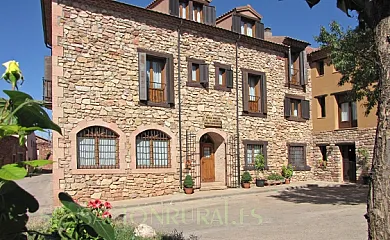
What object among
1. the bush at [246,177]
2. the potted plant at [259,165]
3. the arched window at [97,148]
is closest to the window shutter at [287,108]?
the potted plant at [259,165]

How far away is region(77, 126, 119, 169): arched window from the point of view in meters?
12.6

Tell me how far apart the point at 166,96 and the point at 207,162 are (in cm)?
395

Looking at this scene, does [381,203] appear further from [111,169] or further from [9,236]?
[111,169]

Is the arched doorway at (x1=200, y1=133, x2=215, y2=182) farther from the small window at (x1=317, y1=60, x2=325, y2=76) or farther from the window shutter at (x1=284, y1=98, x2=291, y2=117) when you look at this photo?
the small window at (x1=317, y1=60, x2=325, y2=76)

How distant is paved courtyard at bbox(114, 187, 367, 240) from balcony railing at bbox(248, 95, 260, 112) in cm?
486

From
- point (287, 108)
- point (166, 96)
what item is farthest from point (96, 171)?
point (287, 108)

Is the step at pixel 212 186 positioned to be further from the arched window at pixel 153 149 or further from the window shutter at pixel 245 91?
the window shutter at pixel 245 91

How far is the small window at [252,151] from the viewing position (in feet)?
56.4

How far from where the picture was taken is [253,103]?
59.0ft

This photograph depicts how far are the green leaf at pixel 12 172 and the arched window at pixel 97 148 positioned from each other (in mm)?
12065

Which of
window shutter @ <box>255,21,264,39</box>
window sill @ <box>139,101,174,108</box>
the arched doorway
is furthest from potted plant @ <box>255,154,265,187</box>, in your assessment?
window shutter @ <box>255,21,264,39</box>

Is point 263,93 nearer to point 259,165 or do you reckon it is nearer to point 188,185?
point 259,165

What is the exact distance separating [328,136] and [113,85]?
12.4 metres

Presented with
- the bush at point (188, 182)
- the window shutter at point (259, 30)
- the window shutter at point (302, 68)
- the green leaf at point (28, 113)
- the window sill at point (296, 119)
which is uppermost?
the window shutter at point (259, 30)
